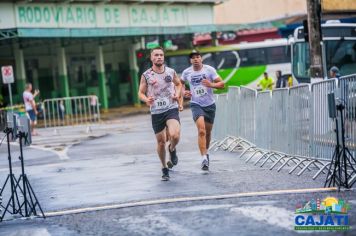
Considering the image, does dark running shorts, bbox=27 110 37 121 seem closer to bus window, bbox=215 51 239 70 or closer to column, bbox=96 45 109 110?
column, bbox=96 45 109 110

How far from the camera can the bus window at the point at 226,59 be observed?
166ft

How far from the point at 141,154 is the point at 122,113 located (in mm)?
26114

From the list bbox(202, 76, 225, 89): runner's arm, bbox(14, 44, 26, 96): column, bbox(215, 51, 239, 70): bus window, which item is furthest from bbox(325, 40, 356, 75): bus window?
bbox(215, 51, 239, 70): bus window

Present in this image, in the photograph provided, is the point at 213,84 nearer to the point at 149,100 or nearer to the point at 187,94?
the point at 187,94

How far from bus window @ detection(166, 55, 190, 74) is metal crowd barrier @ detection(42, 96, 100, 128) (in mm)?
16867

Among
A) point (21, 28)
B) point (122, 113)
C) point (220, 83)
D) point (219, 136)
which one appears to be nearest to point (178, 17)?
point (122, 113)

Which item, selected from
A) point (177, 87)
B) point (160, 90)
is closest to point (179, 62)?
point (177, 87)

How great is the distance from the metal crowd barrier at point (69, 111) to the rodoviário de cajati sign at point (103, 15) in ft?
22.4

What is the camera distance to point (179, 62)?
51.2 m

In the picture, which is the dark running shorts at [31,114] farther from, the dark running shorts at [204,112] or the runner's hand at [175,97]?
the runner's hand at [175,97]

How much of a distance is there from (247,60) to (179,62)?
14.1 ft

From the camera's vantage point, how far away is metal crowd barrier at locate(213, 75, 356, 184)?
1177cm

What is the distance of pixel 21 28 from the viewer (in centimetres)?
3625

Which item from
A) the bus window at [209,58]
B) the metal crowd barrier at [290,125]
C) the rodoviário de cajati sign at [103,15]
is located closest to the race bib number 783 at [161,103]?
the metal crowd barrier at [290,125]
